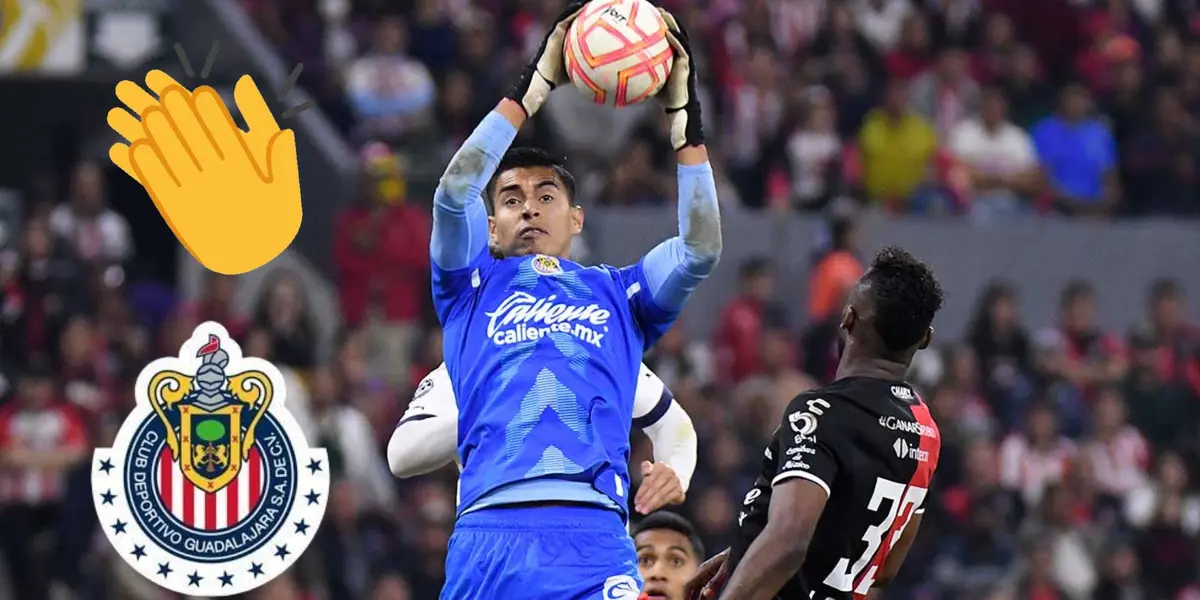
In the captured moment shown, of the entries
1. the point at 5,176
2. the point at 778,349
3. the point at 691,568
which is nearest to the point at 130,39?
the point at 5,176

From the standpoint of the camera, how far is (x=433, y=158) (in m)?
16.8

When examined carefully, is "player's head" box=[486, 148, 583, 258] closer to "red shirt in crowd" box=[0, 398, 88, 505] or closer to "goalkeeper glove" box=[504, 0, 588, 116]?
"goalkeeper glove" box=[504, 0, 588, 116]

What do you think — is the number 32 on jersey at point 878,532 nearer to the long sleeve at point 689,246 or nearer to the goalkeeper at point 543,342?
the goalkeeper at point 543,342

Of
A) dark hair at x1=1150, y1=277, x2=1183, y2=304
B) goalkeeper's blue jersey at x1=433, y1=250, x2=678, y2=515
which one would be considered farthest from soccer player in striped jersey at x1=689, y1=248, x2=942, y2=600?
dark hair at x1=1150, y1=277, x2=1183, y2=304

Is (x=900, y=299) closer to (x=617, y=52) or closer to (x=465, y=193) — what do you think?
(x=617, y=52)

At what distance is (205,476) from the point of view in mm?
8156

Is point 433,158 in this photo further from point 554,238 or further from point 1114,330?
point 554,238

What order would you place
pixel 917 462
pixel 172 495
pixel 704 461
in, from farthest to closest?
1. pixel 704 461
2. pixel 172 495
3. pixel 917 462

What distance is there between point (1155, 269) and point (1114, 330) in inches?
27.3

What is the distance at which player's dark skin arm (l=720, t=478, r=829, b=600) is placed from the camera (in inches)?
252

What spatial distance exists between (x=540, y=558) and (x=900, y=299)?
140 centimetres

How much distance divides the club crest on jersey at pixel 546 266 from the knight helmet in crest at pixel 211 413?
1.34 metres

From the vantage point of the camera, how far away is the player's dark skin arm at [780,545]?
6.39 meters

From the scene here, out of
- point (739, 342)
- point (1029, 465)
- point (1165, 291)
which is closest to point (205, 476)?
point (739, 342)
